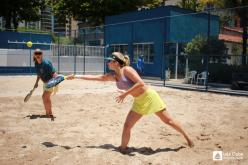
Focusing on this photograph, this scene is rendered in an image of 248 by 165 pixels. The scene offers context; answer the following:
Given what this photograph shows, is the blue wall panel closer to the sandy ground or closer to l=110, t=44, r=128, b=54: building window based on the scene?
l=110, t=44, r=128, b=54: building window

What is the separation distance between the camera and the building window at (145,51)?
26.8 meters

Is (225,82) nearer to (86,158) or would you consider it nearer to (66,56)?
(66,56)

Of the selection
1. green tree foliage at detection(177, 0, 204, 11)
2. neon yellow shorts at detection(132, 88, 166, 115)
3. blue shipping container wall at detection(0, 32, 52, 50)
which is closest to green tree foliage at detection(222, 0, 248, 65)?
blue shipping container wall at detection(0, 32, 52, 50)

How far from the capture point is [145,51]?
27375 mm


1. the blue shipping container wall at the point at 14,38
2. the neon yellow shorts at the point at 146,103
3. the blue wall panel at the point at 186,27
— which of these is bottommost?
the neon yellow shorts at the point at 146,103

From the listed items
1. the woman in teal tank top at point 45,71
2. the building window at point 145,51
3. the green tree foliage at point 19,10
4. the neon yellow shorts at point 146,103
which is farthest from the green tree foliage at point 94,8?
the neon yellow shorts at point 146,103

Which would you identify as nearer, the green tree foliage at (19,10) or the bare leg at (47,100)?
the bare leg at (47,100)

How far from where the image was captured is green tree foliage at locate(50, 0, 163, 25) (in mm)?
39969

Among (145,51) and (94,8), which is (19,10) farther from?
(145,51)

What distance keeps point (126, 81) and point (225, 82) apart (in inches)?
620

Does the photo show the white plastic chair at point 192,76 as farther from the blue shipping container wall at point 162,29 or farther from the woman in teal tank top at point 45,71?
the woman in teal tank top at point 45,71

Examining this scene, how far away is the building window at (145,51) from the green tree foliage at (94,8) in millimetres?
13386

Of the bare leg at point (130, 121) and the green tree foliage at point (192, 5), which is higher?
the green tree foliage at point (192, 5)

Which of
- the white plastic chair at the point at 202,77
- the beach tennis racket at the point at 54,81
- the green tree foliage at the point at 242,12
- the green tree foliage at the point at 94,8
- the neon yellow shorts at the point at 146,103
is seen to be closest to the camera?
the neon yellow shorts at the point at 146,103
